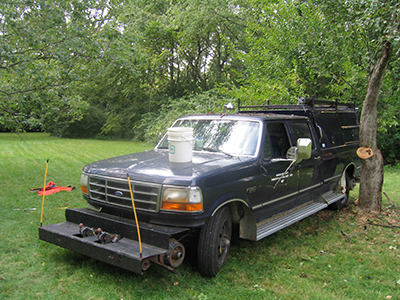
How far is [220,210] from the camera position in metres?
4.07

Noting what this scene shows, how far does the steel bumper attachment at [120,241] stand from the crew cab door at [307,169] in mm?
2618

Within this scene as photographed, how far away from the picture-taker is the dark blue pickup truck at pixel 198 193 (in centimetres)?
369

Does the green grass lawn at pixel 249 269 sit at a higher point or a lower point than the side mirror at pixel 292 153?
lower

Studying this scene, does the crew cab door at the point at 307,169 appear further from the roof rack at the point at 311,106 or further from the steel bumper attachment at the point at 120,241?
the steel bumper attachment at the point at 120,241

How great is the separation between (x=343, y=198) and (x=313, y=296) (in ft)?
12.8

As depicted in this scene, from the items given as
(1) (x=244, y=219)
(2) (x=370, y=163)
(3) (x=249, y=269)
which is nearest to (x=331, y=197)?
(2) (x=370, y=163)

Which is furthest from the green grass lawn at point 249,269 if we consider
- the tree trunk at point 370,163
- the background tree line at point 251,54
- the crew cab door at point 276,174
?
the background tree line at point 251,54

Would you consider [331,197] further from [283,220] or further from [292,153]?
[292,153]

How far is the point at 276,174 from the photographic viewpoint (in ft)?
16.3

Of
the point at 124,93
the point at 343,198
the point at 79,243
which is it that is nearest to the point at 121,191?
the point at 79,243

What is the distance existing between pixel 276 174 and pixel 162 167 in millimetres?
1774

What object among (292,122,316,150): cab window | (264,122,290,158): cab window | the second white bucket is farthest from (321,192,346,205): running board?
the second white bucket

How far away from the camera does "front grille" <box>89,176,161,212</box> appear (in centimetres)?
382

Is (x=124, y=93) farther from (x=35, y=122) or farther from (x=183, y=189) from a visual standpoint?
(x=183, y=189)
